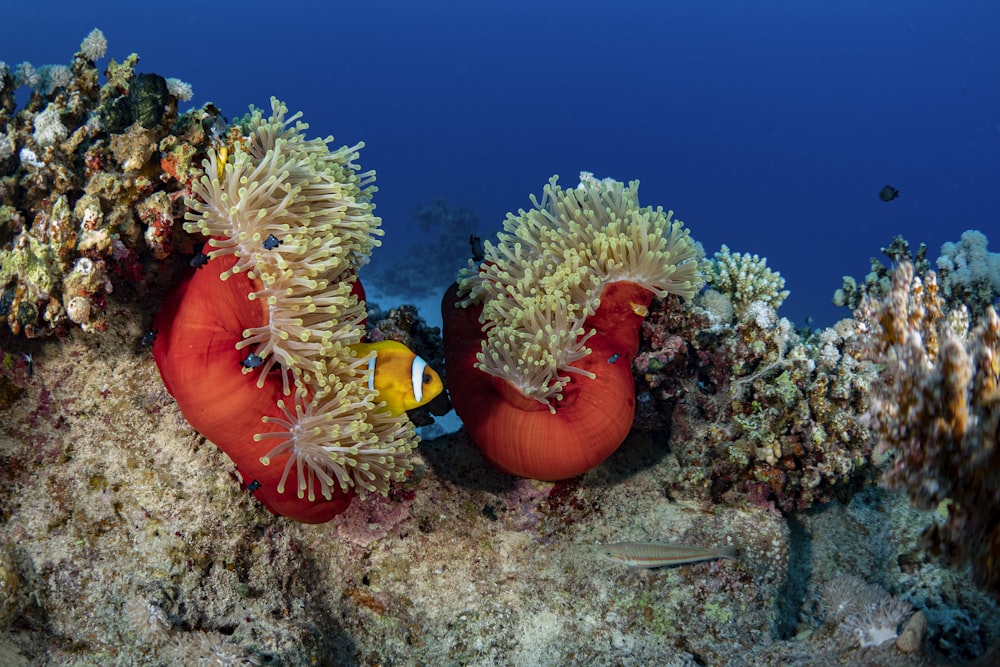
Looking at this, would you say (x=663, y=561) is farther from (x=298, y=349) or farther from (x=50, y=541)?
(x=50, y=541)

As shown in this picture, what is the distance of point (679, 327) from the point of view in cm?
325

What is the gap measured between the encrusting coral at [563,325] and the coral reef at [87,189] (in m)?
1.43

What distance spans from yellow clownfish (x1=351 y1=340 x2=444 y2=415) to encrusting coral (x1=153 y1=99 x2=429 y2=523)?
40 mm

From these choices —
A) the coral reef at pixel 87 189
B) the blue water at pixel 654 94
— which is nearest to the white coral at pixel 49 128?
the coral reef at pixel 87 189

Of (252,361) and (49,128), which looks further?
(49,128)

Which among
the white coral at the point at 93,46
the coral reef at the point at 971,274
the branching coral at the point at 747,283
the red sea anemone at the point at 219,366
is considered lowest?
the red sea anemone at the point at 219,366

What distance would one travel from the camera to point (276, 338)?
2.15 metres

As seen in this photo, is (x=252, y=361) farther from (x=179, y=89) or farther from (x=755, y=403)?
(x=755, y=403)

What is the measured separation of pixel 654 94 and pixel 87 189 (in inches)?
2955

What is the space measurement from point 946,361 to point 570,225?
168cm

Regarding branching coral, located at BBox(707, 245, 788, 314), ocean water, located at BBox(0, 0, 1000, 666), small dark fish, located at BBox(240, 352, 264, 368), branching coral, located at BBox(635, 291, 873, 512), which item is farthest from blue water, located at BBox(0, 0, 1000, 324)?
small dark fish, located at BBox(240, 352, 264, 368)

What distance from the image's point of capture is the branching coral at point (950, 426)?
1.55 meters

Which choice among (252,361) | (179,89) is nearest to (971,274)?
(252,361)

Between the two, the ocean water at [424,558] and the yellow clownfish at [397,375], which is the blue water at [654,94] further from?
the yellow clownfish at [397,375]
